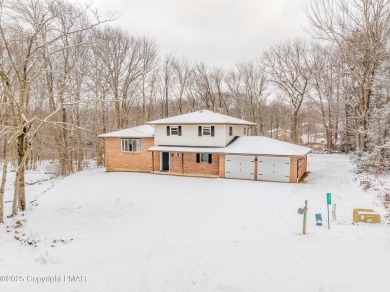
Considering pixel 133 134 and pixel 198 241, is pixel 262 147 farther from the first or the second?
pixel 198 241

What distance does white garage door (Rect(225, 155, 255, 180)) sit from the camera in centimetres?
2092

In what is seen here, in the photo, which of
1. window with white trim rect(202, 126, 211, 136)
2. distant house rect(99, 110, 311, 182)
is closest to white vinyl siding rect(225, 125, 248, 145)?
distant house rect(99, 110, 311, 182)

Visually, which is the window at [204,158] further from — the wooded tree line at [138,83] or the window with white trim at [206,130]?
the wooded tree line at [138,83]

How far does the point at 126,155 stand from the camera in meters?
25.4

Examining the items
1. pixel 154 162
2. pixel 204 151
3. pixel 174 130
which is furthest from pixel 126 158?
pixel 204 151

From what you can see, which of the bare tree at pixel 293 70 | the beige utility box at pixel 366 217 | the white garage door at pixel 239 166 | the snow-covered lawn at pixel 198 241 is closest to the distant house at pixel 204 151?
the white garage door at pixel 239 166

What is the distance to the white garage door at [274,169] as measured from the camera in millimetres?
19891

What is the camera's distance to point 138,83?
3616 cm

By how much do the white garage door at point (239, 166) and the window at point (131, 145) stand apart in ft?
28.6

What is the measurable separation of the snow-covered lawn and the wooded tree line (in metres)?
4.25

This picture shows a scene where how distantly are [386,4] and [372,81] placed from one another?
587cm

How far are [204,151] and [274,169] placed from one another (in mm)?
5703

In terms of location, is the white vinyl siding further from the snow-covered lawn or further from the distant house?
the snow-covered lawn

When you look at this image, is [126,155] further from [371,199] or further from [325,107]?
[325,107]
